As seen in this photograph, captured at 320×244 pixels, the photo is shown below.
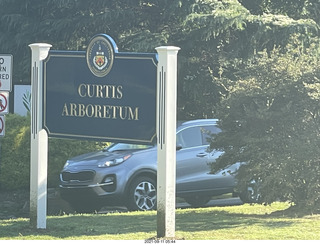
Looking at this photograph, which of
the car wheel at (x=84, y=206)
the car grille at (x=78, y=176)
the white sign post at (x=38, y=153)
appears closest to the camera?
the white sign post at (x=38, y=153)

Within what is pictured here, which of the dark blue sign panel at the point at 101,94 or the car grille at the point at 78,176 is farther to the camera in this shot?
the car grille at the point at 78,176

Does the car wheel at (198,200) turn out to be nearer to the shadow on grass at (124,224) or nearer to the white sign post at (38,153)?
the shadow on grass at (124,224)

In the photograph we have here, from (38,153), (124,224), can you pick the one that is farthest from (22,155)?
(38,153)

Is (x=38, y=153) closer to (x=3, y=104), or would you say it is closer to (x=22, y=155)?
(x=3, y=104)

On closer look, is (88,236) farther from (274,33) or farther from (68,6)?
(68,6)

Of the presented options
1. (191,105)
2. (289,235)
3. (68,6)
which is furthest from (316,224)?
(68,6)

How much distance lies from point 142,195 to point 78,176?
1.29m

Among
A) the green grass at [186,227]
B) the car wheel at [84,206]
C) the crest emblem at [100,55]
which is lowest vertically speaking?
the green grass at [186,227]

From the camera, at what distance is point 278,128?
12.6 meters

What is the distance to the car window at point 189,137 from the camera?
51.8 ft

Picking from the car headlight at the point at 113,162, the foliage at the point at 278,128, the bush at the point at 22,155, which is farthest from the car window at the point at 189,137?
the bush at the point at 22,155

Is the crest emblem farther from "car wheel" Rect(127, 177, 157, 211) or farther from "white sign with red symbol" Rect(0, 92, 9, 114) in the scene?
"car wheel" Rect(127, 177, 157, 211)

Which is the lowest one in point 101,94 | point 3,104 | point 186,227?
point 186,227

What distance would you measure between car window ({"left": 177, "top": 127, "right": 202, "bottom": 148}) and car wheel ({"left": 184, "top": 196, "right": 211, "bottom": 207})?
1369 mm
